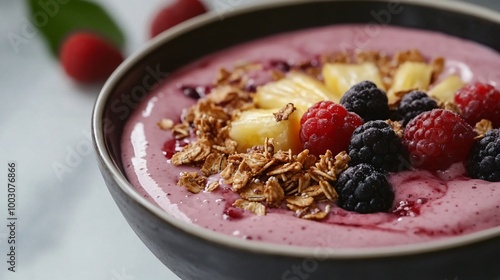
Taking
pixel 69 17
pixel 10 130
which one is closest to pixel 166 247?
pixel 10 130

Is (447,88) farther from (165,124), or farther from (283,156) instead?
(165,124)

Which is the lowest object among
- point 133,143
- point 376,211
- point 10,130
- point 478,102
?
point 10,130

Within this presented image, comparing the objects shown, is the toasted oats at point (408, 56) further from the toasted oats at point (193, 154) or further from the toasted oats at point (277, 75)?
the toasted oats at point (193, 154)

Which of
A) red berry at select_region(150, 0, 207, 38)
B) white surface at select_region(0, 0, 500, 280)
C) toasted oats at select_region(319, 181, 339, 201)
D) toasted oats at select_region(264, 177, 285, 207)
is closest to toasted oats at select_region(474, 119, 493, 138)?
toasted oats at select_region(319, 181, 339, 201)

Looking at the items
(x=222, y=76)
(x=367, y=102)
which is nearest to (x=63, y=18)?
(x=222, y=76)

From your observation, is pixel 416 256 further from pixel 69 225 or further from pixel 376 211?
Answer: pixel 69 225

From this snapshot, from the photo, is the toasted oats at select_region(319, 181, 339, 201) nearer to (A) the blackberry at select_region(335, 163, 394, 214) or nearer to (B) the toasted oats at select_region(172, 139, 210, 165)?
(A) the blackberry at select_region(335, 163, 394, 214)

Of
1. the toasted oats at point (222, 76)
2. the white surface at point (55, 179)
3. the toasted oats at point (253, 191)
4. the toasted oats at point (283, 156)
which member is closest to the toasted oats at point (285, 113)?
the toasted oats at point (283, 156)
